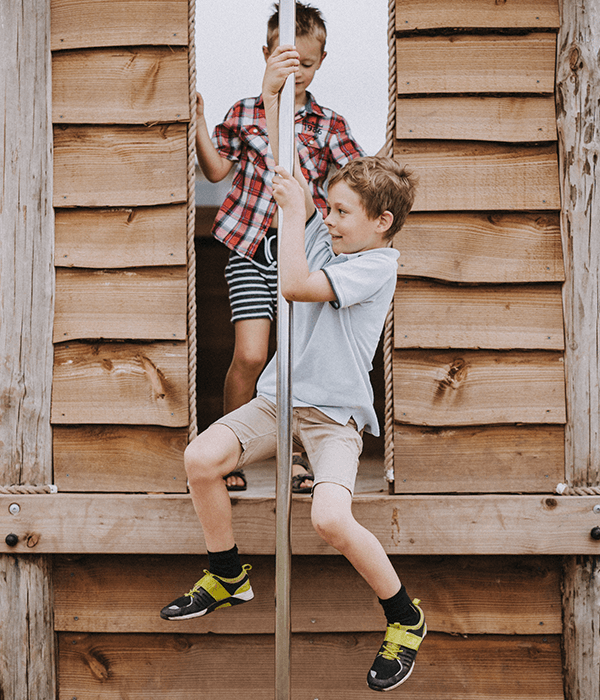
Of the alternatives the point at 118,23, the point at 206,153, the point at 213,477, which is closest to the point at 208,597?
the point at 213,477

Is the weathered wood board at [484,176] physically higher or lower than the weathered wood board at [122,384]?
higher

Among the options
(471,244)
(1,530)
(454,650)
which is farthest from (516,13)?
(1,530)

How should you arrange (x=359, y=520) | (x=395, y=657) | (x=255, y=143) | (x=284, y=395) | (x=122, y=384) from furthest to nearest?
(x=255, y=143), (x=122, y=384), (x=359, y=520), (x=395, y=657), (x=284, y=395)

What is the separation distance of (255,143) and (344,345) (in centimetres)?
87

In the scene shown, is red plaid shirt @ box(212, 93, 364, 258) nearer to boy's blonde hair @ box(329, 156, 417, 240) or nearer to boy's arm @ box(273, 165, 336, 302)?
boy's blonde hair @ box(329, 156, 417, 240)

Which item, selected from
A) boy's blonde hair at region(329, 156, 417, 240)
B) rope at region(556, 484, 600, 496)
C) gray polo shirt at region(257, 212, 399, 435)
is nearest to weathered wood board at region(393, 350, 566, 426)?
rope at region(556, 484, 600, 496)

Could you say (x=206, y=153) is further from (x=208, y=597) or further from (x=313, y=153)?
(x=208, y=597)

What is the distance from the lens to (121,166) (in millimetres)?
2031

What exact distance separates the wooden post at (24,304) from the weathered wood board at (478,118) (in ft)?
3.66

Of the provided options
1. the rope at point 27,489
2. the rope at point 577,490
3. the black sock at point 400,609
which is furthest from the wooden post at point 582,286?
the rope at point 27,489

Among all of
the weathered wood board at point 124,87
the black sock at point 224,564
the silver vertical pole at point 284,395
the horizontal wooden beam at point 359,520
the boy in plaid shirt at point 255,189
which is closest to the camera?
the silver vertical pole at point 284,395

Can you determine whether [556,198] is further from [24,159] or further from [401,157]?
[24,159]

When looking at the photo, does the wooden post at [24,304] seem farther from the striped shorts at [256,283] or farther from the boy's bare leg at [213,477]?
the boy's bare leg at [213,477]

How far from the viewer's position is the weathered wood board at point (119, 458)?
6.61 feet
